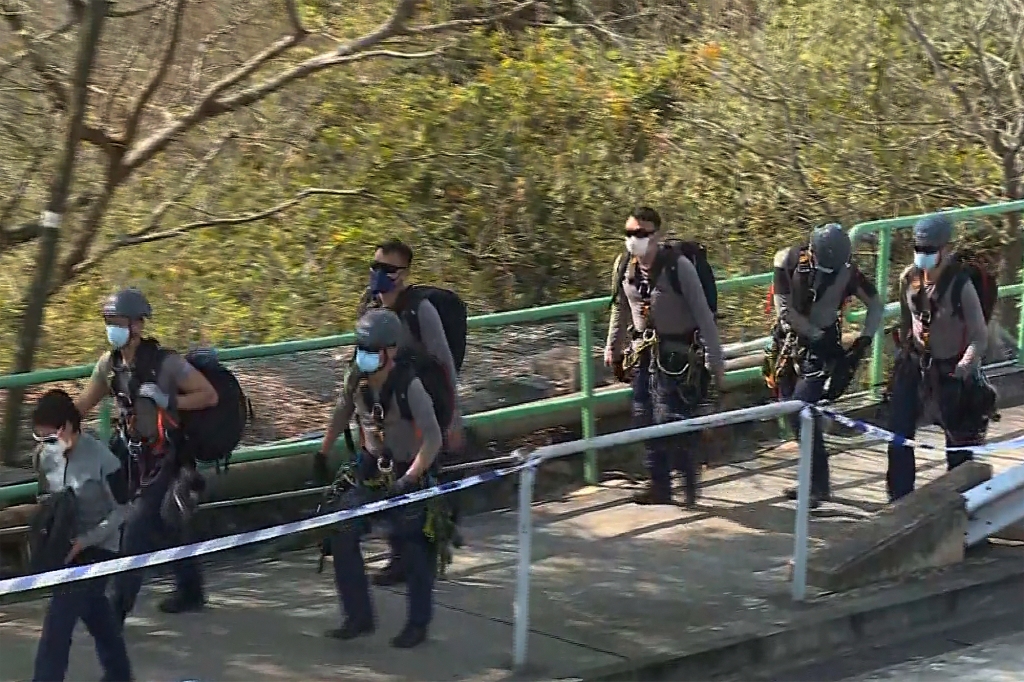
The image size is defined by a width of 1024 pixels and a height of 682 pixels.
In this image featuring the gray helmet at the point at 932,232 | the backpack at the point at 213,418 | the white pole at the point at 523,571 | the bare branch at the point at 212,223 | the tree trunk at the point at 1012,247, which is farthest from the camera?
the tree trunk at the point at 1012,247

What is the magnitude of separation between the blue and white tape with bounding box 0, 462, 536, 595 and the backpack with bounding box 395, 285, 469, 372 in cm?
89

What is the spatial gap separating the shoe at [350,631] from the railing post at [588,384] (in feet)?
7.81

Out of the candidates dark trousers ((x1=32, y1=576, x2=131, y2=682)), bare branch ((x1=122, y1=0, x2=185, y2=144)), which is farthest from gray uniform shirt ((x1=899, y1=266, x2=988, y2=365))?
dark trousers ((x1=32, y1=576, x2=131, y2=682))

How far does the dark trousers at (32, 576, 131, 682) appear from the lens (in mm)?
4902

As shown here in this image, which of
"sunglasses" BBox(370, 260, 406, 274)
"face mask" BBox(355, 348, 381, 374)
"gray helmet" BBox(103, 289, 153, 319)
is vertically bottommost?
"face mask" BBox(355, 348, 381, 374)

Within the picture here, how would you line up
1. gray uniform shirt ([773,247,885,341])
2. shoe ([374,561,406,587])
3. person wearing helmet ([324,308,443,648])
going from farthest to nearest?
gray uniform shirt ([773,247,885,341])
shoe ([374,561,406,587])
person wearing helmet ([324,308,443,648])

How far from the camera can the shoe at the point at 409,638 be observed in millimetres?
5730

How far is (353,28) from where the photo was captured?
9305mm

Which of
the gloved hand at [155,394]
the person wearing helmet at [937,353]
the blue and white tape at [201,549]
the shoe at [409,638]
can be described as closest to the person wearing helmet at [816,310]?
the person wearing helmet at [937,353]

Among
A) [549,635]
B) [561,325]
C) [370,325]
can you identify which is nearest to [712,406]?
[561,325]

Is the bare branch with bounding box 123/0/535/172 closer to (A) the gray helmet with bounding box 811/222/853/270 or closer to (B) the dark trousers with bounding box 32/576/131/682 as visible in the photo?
(A) the gray helmet with bounding box 811/222/853/270

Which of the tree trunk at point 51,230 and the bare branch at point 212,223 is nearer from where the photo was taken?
the tree trunk at point 51,230

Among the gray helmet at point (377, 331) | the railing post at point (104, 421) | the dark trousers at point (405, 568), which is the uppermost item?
the gray helmet at point (377, 331)

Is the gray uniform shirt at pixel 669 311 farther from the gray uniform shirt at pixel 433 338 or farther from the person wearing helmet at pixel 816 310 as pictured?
the gray uniform shirt at pixel 433 338
